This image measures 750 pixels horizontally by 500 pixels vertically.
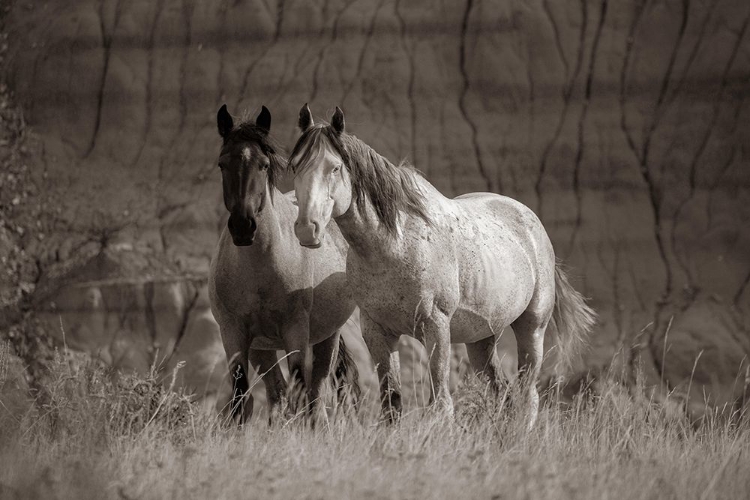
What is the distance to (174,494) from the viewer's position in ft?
15.4

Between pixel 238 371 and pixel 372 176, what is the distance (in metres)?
1.43

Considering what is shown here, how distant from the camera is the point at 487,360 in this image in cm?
769

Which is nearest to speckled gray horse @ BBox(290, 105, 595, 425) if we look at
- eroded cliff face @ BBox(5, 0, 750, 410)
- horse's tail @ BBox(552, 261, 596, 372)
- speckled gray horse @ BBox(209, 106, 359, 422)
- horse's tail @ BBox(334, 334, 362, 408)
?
speckled gray horse @ BBox(209, 106, 359, 422)

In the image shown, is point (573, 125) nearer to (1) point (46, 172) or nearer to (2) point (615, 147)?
(2) point (615, 147)

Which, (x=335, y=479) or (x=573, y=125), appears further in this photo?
(x=573, y=125)

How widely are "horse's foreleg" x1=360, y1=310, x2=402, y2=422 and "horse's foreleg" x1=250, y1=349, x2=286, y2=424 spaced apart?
75 centimetres

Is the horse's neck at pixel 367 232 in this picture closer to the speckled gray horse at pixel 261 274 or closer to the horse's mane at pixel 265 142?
the speckled gray horse at pixel 261 274

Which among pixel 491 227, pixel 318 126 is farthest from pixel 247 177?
pixel 491 227

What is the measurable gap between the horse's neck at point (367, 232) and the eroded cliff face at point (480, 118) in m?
5.97

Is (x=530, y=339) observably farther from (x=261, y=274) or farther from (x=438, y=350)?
(x=261, y=274)

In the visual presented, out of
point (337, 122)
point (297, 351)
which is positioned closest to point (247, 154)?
point (337, 122)

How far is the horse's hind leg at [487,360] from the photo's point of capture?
301 inches

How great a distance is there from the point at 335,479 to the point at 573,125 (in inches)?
324

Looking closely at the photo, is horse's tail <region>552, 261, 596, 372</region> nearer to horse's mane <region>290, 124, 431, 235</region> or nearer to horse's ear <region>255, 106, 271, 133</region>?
horse's mane <region>290, 124, 431, 235</region>
